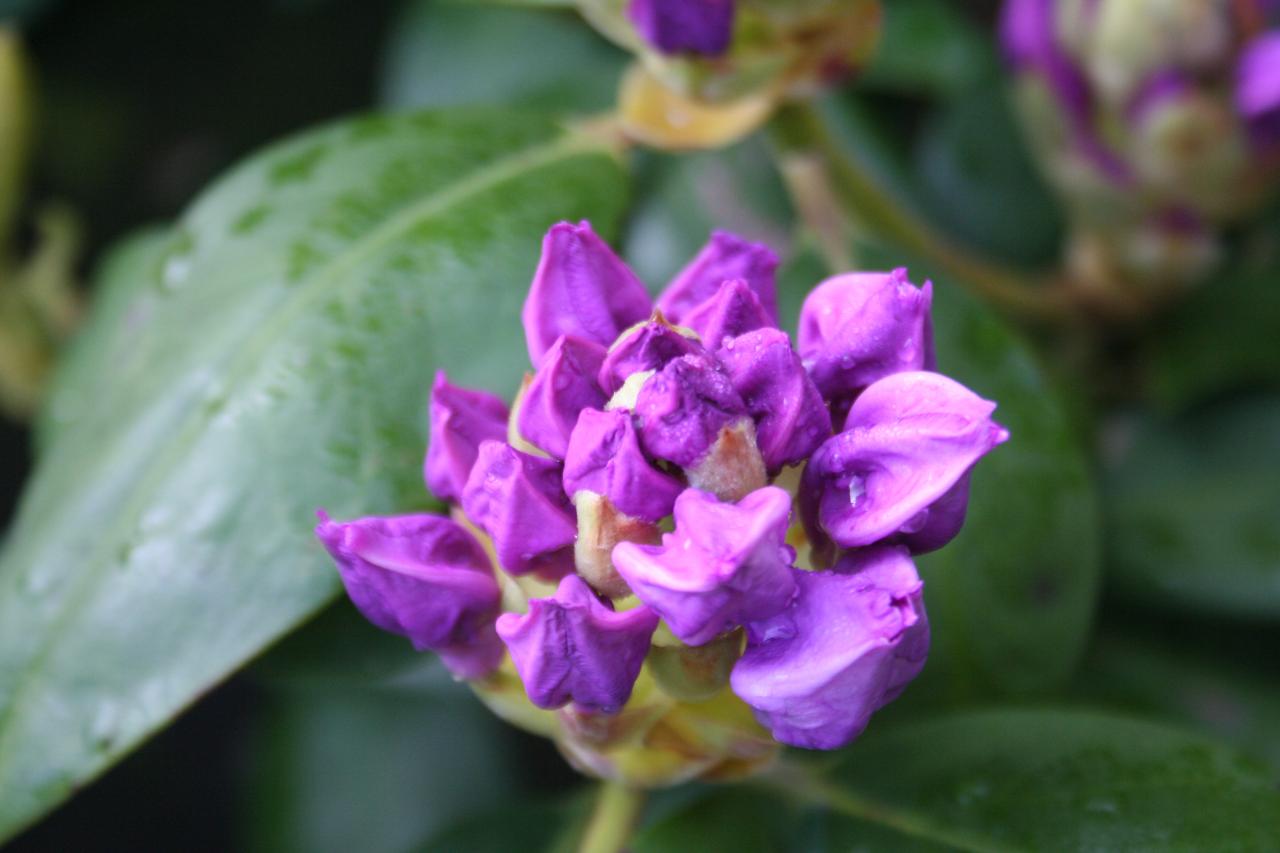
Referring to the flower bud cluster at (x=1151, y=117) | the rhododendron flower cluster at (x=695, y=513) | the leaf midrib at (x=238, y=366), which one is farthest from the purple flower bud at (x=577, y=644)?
the flower bud cluster at (x=1151, y=117)

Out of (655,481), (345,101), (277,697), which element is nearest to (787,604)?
(655,481)

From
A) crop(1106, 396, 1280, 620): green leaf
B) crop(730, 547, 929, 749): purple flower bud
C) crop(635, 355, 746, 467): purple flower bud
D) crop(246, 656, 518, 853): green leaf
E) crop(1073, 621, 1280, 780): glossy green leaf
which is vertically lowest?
crop(246, 656, 518, 853): green leaf

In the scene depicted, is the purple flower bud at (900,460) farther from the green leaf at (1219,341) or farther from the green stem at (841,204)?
the green leaf at (1219,341)

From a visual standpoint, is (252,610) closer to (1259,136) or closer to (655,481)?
(655,481)

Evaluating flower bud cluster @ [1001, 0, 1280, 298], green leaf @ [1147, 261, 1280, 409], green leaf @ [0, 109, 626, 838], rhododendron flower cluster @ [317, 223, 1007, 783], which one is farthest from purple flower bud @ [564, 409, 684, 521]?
green leaf @ [1147, 261, 1280, 409]

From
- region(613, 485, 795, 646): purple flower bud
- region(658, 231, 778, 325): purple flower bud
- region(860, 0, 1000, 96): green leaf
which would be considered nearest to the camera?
region(613, 485, 795, 646): purple flower bud

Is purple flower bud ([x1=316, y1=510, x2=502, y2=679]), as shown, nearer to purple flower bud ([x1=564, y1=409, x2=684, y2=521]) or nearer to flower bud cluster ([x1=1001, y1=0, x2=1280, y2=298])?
purple flower bud ([x1=564, y1=409, x2=684, y2=521])
